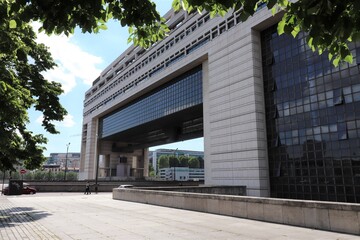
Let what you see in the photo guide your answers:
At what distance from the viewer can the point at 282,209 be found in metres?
13.1

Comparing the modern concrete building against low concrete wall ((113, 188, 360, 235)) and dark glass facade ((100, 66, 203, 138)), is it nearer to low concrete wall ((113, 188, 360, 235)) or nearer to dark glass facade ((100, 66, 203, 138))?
dark glass facade ((100, 66, 203, 138))

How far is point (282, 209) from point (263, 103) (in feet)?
81.8

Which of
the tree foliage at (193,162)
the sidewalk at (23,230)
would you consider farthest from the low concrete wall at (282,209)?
the tree foliage at (193,162)

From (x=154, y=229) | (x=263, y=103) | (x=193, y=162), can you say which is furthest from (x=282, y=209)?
(x=193, y=162)

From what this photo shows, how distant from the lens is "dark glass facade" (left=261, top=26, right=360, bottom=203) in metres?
27.6

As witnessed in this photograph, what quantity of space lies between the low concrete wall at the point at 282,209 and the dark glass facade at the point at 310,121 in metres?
16.2

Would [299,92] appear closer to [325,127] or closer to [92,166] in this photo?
[325,127]

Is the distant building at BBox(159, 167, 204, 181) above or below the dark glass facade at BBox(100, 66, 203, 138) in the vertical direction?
below

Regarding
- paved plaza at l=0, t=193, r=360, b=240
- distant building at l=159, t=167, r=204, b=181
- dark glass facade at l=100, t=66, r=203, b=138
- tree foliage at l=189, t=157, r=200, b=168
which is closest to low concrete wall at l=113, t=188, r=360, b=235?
paved plaza at l=0, t=193, r=360, b=240

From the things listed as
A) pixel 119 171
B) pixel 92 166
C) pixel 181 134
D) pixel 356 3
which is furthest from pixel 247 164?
pixel 119 171

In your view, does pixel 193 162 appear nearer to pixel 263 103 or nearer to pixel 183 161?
pixel 183 161

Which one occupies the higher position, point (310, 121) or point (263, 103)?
point (263, 103)

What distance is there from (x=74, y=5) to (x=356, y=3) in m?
4.05

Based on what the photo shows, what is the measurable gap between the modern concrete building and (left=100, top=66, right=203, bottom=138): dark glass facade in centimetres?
20
